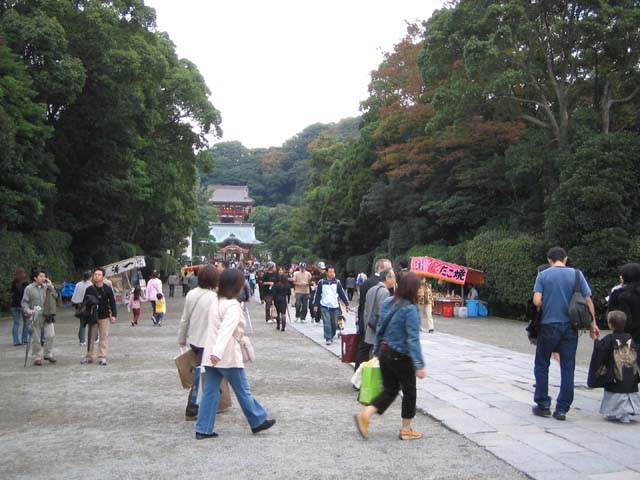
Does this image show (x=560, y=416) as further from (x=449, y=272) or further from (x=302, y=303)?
(x=449, y=272)

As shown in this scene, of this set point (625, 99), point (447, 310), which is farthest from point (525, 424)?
point (625, 99)

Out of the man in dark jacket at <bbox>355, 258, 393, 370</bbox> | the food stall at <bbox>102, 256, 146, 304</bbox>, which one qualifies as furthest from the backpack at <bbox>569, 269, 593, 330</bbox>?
the food stall at <bbox>102, 256, 146, 304</bbox>

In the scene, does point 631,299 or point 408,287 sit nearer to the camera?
point 408,287

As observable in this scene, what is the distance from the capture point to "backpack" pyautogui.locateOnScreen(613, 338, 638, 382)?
18.7 ft

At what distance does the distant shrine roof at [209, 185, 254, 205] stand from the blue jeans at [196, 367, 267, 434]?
91.4 meters

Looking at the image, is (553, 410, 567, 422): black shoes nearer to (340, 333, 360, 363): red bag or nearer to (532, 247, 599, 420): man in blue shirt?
(532, 247, 599, 420): man in blue shirt

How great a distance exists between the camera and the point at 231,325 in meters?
4.98

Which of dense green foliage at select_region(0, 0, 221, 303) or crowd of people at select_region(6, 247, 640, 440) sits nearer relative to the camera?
crowd of people at select_region(6, 247, 640, 440)

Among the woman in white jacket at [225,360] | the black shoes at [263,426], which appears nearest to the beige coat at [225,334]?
the woman in white jacket at [225,360]

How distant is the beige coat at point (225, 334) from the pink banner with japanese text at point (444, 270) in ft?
52.4

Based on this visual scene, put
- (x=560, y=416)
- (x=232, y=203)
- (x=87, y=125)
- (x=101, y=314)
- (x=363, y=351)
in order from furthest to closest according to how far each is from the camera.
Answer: (x=232, y=203) → (x=87, y=125) → (x=101, y=314) → (x=363, y=351) → (x=560, y=416)

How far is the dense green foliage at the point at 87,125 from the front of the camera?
18.1 metres

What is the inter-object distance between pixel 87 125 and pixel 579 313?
72.2 ft

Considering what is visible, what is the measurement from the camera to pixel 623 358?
573 centimetres
